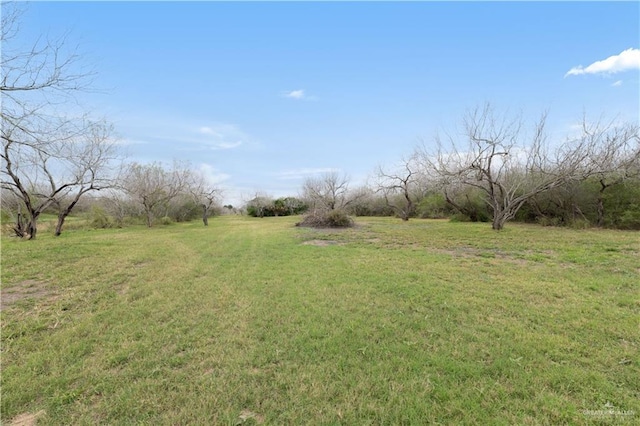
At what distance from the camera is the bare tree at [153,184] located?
17.2 metres

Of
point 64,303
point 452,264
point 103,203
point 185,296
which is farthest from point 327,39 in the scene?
point 103,203

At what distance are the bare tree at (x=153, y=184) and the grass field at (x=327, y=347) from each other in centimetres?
1418

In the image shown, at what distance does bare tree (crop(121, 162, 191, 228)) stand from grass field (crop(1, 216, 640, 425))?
14.2 m

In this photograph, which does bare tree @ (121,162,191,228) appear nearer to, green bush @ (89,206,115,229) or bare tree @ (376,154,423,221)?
green bush @ (89,206,115,229)

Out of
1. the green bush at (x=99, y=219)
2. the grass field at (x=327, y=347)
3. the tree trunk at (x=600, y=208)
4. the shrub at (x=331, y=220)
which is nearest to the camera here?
the grass field at (x=327, y=347)

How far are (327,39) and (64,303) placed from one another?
9356mm

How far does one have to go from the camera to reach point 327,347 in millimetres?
2375

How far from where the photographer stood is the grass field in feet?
5.45

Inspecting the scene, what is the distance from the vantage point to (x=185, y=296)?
3830mm

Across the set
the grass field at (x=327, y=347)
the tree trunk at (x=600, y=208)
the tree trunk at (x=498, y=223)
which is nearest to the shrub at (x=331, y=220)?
the tree trunk at (x=498, y=223)

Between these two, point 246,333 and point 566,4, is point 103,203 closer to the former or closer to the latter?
point 246,333

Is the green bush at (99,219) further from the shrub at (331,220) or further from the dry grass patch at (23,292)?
the dry grass patch at (23,292)

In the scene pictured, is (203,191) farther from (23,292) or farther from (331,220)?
(23,292)

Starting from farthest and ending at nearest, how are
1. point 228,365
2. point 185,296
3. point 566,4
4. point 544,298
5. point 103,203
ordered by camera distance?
point 103,203
point 566,4
point 185,296
point 544,298
point 228,365
